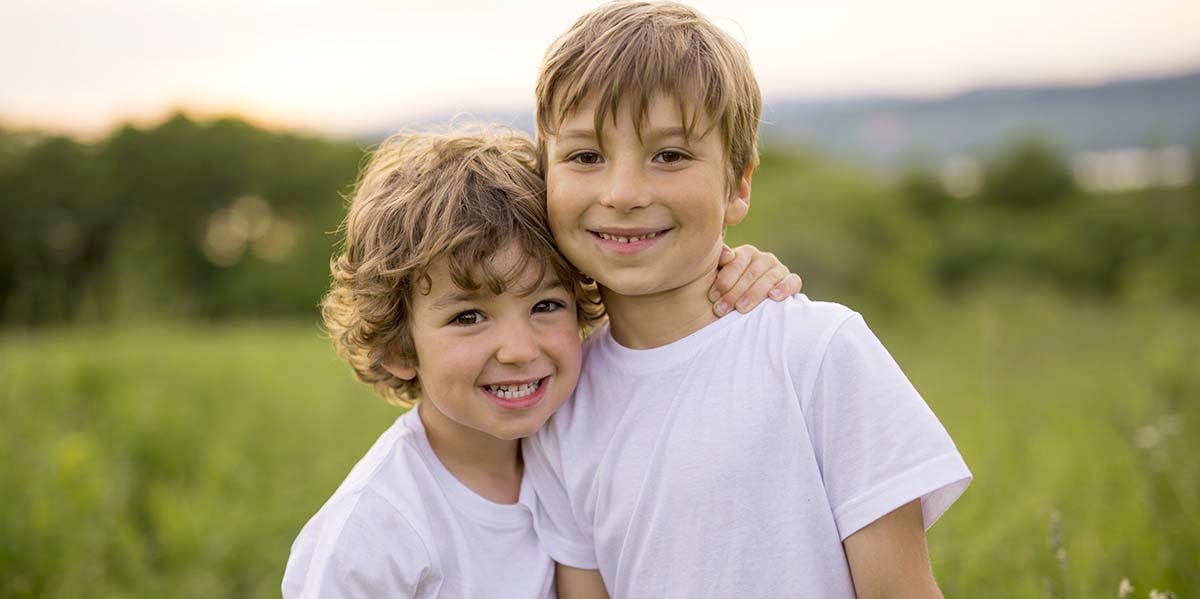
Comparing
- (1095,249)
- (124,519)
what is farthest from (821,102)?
(124,519)

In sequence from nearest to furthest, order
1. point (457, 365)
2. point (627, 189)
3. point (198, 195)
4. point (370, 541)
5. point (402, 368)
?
point (627, 189)
point (370, 541)
point (457, 365)
point (402, 368)
point (198, 195)

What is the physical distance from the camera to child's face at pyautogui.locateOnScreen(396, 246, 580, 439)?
2.12m

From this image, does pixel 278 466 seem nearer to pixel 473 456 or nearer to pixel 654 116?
pixel 473 456

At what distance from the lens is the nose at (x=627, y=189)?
1921mm

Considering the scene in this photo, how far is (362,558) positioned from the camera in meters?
2.00

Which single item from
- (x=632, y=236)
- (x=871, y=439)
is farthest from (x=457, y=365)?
(x=871, y=439)

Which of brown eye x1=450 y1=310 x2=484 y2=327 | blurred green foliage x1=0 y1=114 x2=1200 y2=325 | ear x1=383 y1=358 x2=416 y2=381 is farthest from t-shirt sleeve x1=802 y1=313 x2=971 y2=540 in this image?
blurred green foliage x1=0 y1=114 x2=1200 y2=325

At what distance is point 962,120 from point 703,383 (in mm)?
23532

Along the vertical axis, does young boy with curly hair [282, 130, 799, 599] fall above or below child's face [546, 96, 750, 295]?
below

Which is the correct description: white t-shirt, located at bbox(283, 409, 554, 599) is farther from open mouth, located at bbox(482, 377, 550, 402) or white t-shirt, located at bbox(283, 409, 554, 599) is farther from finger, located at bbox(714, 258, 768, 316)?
finger, located at bbox(714, 258, 768, 316)

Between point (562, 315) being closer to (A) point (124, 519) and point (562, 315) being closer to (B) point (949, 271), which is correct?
(A) point (124, 519)

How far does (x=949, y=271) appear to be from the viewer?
846 inches

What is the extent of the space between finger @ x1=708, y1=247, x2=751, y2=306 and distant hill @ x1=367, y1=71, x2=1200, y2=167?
15.0 metres

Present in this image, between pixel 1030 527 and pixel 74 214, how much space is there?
69.7 ft
